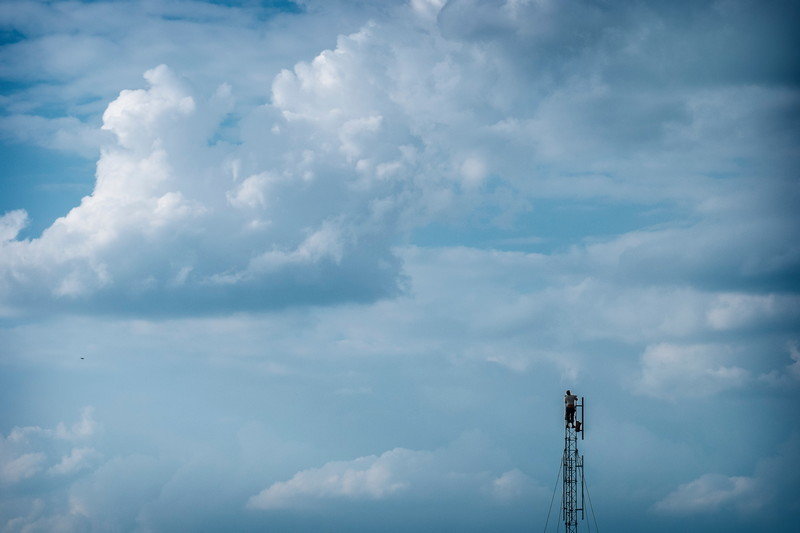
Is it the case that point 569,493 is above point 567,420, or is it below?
below

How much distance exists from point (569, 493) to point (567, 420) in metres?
11.3

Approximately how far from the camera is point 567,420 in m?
100

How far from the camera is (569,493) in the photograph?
104m
